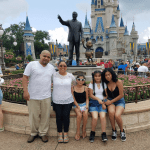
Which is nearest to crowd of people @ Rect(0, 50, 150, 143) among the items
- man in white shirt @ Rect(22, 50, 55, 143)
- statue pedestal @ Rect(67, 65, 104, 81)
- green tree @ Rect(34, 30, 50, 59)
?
man in white shirt @ Rect(22, 50, 55, 143)

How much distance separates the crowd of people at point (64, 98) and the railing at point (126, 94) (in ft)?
3.04

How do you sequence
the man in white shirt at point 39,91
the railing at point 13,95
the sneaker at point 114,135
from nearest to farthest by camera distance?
the man in white shirt at point 39,91 < the sneaker at point 114,135 < the railing at point 13,95

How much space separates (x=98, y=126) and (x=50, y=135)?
119 centimetres

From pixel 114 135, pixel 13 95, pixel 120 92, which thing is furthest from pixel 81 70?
pixel 114 135

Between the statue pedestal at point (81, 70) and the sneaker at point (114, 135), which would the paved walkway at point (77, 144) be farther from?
the statue pedestal at point (81, 70)

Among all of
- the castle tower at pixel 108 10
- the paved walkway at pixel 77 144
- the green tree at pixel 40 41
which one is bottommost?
the paved walkway at pixel 77 144

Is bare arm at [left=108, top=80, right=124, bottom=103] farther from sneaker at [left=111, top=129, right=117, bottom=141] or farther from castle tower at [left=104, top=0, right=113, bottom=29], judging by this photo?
castle tower at [left=104, top=0, right=113, bottom=29]

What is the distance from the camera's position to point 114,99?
3.54m

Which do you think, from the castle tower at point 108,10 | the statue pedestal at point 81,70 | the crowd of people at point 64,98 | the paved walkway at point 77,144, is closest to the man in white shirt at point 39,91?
the crowd of people at point 64,98

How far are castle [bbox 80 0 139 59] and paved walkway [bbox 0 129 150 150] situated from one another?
45.4 metres

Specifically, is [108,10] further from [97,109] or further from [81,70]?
[97,109]

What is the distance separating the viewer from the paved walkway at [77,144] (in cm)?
316

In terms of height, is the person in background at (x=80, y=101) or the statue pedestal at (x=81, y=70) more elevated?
the statue pedestal at (x=81, y=70)

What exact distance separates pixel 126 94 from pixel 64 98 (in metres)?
2.21
